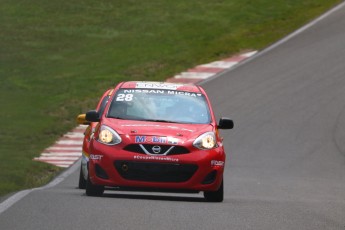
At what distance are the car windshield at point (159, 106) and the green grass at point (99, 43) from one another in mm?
9966

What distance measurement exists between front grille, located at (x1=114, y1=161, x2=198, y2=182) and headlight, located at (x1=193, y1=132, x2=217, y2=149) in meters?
0.30

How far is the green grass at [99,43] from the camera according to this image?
29.3 m

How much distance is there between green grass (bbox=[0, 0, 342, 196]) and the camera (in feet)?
96.2

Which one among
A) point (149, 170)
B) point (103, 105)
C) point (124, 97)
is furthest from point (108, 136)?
point (103, 105)

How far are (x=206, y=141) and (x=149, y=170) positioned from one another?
31.4 inches

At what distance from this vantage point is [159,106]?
577 inches

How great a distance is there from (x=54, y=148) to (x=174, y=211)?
12543 mm

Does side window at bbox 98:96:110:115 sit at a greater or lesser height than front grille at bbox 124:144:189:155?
lesser

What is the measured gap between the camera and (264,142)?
24234mm

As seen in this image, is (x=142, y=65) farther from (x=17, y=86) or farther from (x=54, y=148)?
(x=54, y=148)

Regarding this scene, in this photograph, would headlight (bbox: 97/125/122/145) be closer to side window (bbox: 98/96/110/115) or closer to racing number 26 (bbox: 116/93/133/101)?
racing number 26 (bbox: 116/93/133/101)

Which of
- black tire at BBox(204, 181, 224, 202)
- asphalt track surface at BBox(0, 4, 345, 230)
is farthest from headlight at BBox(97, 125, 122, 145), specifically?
black tire at BBox(204, 181, 224, 202)

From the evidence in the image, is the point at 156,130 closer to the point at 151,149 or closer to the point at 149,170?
the point at 151,149

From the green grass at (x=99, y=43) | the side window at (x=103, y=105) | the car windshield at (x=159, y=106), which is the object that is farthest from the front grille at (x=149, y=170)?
the green grass at (x=99, y=43)
